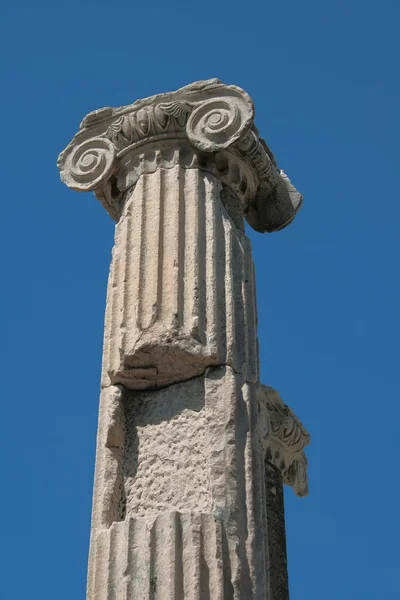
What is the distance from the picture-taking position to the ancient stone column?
8.05 metres

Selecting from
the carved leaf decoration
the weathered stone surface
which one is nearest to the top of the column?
the carved leaf decoration

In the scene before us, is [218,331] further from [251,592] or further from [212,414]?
[251,592]

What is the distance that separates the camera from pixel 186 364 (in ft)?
29.5

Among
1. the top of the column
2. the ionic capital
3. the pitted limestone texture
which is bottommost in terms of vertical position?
the pitted limestone texture

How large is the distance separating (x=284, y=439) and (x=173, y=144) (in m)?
2.59

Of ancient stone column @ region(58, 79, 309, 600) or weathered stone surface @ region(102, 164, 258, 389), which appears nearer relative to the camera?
ancient stone column @ region(58, 79, 309, 600)

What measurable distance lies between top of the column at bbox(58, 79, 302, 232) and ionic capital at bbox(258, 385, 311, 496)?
68.5 inches

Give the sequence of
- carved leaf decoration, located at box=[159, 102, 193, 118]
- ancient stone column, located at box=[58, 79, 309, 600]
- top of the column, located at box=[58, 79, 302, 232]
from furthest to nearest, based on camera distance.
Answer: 1. carved leaf decoration, located at box=[159, 102, 193, 118]
2. top of the column, located at box=[58, 79, 302, 232]
3. ancient stone column, located at box=[58, 79, 309, 600]

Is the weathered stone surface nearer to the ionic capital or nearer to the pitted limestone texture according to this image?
the pitted limestone texture

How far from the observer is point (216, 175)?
10133mm

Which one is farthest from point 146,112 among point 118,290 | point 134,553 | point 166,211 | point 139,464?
point 134,553

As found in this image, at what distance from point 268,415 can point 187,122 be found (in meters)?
2.47

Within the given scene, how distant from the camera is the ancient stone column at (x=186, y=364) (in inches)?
317

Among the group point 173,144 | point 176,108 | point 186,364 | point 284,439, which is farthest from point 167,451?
point 176,108
